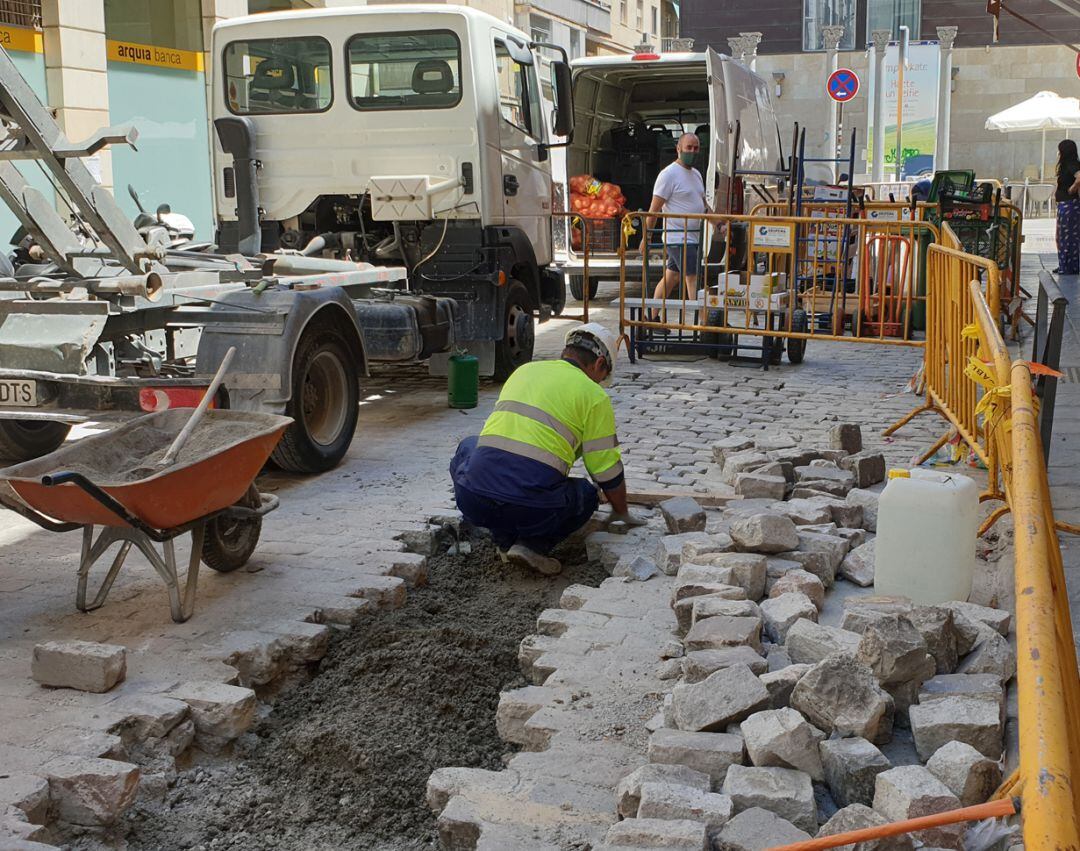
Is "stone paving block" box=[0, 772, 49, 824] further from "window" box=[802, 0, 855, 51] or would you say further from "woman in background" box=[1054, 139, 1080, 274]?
"window" box=[802, 0, 855, 51]

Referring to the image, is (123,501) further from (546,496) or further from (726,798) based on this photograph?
(726,798)

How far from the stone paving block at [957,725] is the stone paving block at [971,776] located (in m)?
0.18

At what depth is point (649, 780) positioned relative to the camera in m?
3.09

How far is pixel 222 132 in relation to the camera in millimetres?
9453

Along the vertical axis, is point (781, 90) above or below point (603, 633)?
above

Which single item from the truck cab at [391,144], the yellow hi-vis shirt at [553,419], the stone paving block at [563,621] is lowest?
the stone paving block at [563,621]

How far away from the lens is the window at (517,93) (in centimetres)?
961

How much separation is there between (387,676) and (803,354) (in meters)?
8.11

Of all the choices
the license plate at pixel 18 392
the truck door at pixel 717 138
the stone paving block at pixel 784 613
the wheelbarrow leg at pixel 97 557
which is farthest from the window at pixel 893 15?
the wheelbarrow leg at pixel 97 557

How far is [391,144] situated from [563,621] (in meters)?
5.73

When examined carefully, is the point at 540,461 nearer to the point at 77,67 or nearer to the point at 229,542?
the point at 229,542

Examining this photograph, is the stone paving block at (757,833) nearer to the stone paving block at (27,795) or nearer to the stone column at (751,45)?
the stone paving block at (27,795)

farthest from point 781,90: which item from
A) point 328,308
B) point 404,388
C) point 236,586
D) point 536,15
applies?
point 236,586

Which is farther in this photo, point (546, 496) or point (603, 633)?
point (546, 496)
